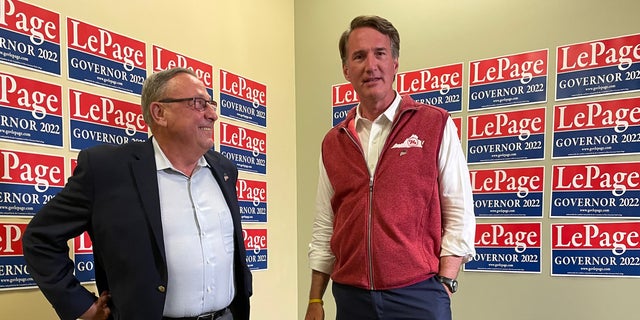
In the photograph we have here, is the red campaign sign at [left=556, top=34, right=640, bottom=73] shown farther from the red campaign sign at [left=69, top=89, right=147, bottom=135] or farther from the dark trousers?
the red campaign sign at [left=69, top=89, right=147, bottom=135]

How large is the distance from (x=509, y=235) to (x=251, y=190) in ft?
4.58

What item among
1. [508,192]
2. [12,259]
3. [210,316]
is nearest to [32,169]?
[12,259]

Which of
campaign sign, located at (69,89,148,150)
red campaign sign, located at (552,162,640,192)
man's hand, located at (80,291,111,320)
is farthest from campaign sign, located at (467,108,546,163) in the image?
man's hand, located at (80,291,111,320)

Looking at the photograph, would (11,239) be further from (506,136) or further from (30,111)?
(506,136)

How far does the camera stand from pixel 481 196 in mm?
2322

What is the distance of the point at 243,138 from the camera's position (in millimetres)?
2471

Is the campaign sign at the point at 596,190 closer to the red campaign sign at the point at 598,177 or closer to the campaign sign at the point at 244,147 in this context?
the red campaign sign at the point at 598,177

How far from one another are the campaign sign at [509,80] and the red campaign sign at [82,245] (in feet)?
6.32

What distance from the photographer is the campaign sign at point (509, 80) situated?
2.20m

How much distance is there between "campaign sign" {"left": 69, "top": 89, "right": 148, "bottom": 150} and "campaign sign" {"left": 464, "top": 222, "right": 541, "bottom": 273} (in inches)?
68.8

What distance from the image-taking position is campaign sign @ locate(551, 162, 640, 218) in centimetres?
200

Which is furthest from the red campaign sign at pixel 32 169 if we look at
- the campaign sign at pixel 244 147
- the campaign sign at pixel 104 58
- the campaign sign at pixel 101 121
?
the campaign sign at pixel 244 147

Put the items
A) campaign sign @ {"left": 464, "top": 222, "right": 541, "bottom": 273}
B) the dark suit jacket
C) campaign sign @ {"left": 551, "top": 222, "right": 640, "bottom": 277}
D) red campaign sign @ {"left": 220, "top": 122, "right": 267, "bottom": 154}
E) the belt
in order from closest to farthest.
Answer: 1. the dark suit jacket
2. the belt
3. campaign sign @ {"left": 551, "top": 222, "right": 640, "bottom": 277}
4. campaign sign @ {"left": 464, "top": 222, "right": 541, "bottom": 273}
5. red campaign sign @ {"left": 220, "top": 122, "right": 267, "bottom": 154}

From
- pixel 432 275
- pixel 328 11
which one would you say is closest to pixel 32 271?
pixel 432 275
